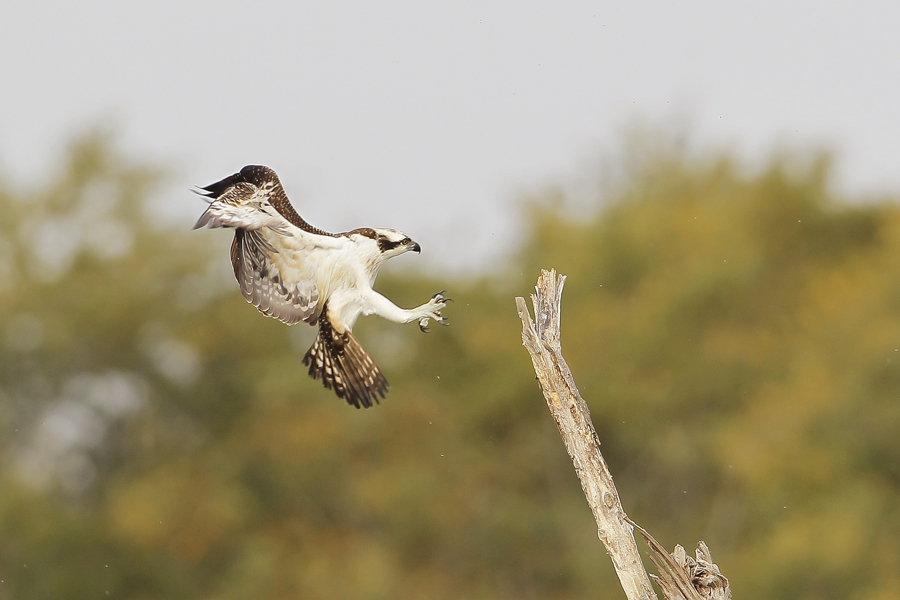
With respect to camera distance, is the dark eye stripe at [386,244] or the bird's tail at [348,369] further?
the bird's tail at [348,369]

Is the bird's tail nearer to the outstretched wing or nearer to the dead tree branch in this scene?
the outstretched wing

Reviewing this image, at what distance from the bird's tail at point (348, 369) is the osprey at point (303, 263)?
0.11 metres

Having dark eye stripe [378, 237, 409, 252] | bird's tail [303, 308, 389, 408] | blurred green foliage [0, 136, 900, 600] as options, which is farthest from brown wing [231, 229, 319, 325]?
blurred green foliage [0, 136, 900, 600]

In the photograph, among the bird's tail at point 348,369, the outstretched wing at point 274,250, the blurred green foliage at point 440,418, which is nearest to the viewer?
the outstretched wing at point 274,250

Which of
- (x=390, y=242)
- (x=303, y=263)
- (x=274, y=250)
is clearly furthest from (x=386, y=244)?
(x=274, y=250)

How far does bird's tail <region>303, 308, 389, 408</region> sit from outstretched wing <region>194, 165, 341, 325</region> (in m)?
0.24

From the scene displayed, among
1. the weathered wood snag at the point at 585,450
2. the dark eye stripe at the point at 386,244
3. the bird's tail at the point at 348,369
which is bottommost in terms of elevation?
the weathered wood snag at the point at 585,450

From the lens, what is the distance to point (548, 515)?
2570cm

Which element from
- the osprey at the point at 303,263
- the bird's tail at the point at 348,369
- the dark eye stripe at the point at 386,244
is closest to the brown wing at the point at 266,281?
the osprey at the point at 303,263

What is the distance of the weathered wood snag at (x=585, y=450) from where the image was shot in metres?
5.23

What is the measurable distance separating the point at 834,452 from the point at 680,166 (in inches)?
440

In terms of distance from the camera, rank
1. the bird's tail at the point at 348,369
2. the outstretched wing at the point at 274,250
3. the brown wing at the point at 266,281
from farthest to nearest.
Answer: the bird's tail at the point at 348,369 < the brown wing at the point at 266,281 < the outstretched wing at the point at 274,250

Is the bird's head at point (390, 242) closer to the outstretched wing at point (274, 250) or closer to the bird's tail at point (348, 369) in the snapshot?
the outstretched wing at point (274, 250)

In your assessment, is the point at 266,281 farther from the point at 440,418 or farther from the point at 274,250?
the point at 440,418
